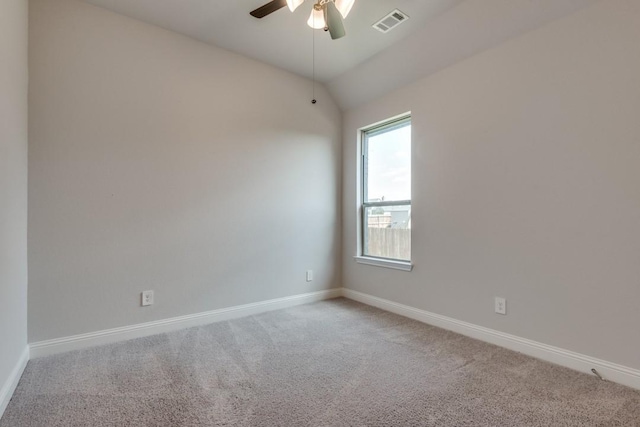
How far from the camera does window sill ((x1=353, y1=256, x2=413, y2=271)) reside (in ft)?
10.0

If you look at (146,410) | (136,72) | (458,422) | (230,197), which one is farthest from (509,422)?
(136,72)

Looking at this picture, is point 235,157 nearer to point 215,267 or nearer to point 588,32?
point 215,267

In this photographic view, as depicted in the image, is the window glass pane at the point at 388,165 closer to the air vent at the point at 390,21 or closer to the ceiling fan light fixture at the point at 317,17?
the air vent at the point at 390,21

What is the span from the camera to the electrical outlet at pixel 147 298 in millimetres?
2545

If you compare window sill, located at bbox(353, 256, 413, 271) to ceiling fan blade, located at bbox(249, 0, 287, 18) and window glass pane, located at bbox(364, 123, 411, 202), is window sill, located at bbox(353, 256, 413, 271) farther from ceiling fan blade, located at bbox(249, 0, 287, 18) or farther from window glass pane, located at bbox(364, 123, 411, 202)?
ceiling fan blade, located at bbox(249, 0, 287, 18)

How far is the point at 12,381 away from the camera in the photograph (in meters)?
1.71

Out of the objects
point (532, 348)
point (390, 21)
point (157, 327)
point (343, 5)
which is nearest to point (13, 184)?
point (157, 327)

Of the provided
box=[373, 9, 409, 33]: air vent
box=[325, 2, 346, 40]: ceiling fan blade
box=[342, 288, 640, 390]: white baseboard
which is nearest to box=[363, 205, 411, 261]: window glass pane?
box=[342, 288, 640, 390]: white baseboard

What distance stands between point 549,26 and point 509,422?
2.45 metres

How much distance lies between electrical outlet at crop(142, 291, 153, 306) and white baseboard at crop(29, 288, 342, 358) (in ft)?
0.56

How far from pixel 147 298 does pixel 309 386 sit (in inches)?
63.3

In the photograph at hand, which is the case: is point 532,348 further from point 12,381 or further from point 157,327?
point 12,381

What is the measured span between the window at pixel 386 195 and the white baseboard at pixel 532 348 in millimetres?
470

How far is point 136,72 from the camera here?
2.53 meters
